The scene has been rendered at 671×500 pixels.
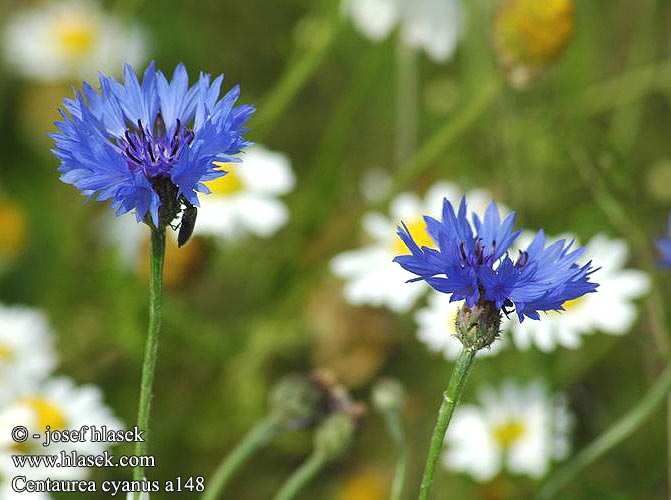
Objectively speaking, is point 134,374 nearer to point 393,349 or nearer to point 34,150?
point 393,349

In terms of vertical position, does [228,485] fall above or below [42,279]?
below

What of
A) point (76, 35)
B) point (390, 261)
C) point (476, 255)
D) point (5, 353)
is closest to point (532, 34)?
point (390, 261)

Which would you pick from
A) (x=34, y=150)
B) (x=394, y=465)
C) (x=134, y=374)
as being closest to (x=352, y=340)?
(x=394, y=465)

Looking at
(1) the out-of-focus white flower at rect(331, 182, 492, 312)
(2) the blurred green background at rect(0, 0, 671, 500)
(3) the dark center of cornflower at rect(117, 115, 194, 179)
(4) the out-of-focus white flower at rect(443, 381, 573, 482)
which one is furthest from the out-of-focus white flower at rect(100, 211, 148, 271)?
(3) the dark center of cornflower at rect(117, 115, 194, 179)

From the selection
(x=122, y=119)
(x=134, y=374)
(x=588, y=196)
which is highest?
(x=588, y=196)

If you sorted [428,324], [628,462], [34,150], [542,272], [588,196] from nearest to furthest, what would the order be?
1. [542,272]
2. [428,324]
3. [628,462]
4. [588,196]
5. [34,150]

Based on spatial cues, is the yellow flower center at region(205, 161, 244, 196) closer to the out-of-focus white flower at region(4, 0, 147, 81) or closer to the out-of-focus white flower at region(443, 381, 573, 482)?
the out-of-focus white flower at region(443, 381, 573, 482)
